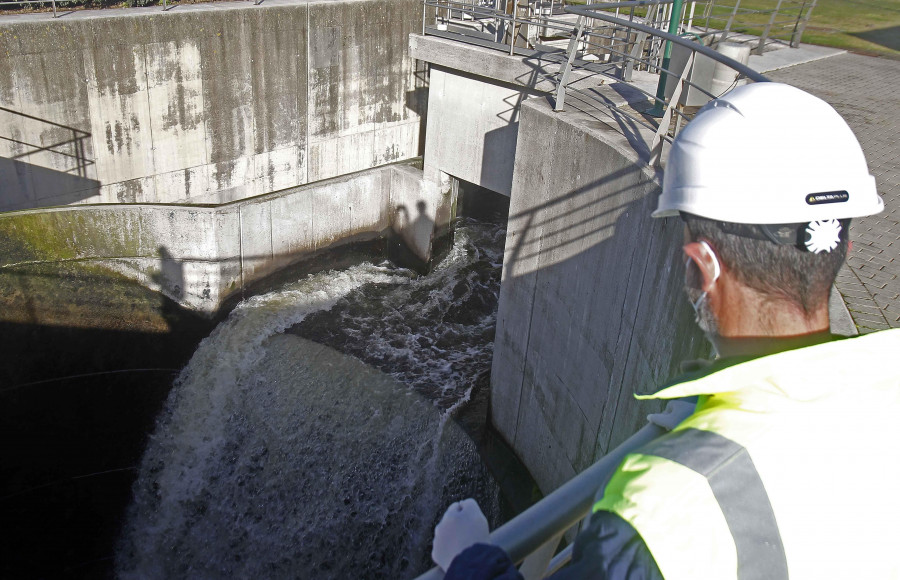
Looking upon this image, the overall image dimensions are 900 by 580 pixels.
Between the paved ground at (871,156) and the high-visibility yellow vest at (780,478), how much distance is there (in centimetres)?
353

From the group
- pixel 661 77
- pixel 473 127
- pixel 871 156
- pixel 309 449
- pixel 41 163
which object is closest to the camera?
pixel 661 77

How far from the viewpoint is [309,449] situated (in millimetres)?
8836

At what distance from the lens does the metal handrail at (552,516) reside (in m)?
1.30

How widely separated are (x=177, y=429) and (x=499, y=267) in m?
5.96

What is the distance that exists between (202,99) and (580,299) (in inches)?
272

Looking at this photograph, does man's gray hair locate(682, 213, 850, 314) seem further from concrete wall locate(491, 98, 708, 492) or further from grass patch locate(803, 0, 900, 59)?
grass patch locate(803, 0, 900, 59)

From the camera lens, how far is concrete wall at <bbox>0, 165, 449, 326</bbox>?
29.7ft

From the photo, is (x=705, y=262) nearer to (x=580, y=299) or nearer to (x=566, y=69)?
(x=580, y=299)

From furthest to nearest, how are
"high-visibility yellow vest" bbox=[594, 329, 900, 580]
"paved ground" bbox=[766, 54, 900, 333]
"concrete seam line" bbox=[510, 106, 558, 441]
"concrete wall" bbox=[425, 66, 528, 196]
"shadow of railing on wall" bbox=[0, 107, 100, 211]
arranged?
"concrete wall" bbox=[425, 66, 528, 196], "shadow of railing on wall" bbox=[0, 107, 100, 211], "concrete seam line" bbox=[510, 106, 558, 441], "paved ground" bbox=[766, 54, 900, 333], "high-visibility yellow vest" bbox=[594, 329, 900, 580]

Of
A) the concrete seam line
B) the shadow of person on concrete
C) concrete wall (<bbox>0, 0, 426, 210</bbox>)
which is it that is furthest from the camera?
the shadow of person on concrete

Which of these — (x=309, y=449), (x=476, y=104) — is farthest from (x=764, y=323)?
(x=476, y=104)

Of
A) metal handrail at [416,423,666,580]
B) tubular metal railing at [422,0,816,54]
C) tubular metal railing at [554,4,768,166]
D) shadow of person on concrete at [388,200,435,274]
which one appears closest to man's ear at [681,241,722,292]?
metal handrail at [416,423,666,580]

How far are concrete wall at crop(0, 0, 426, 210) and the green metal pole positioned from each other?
6474mm

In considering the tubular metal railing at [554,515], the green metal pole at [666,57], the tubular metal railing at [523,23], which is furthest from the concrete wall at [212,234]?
the tubular metal railing at [554,515]
